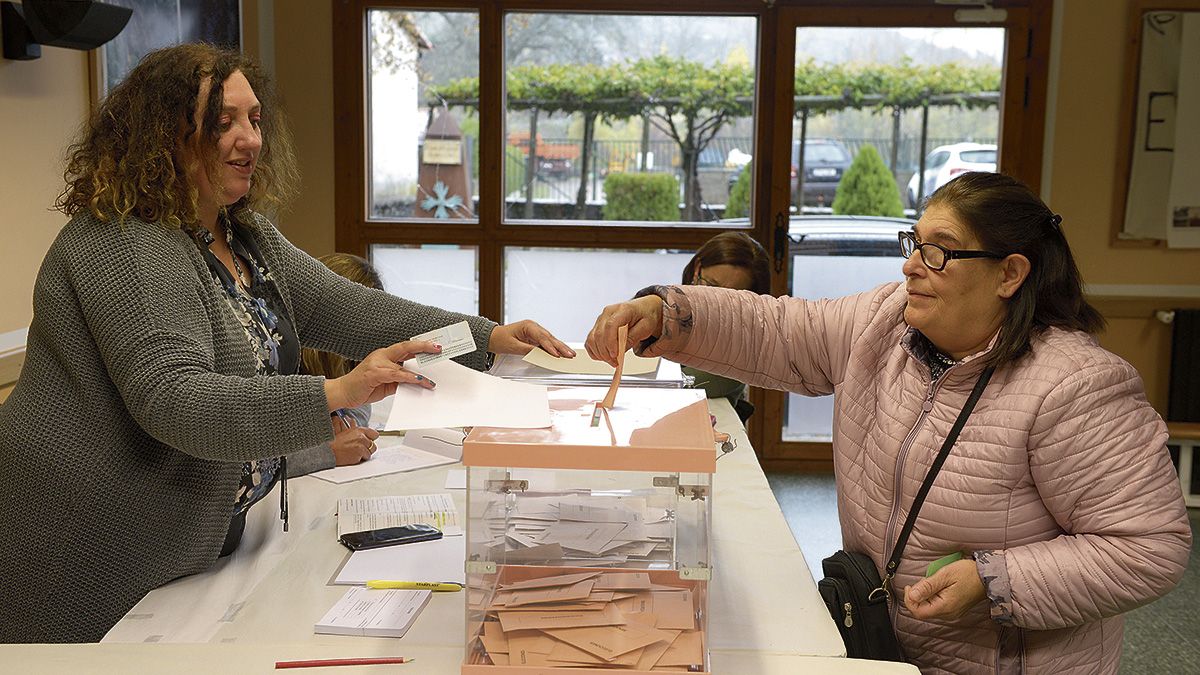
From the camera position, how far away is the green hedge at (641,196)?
5.22m

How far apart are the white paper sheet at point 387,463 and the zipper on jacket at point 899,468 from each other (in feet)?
3.73

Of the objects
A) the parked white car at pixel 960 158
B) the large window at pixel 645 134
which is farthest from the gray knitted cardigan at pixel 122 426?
the parked white car at pixel 960 158

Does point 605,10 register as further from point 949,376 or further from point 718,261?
point 949,376

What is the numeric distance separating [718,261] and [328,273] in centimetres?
173

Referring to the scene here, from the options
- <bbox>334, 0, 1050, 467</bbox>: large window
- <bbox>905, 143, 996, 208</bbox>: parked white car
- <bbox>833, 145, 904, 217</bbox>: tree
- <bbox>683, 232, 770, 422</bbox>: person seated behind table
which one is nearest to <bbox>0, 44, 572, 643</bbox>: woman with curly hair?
<bbox>683, 232, 770, 422</bbox>: person seated behind table

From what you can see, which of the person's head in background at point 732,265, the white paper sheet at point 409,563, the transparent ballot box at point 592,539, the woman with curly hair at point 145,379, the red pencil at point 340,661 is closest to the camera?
the transparent ballot box at point 592,539

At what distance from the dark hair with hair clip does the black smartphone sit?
1.03m

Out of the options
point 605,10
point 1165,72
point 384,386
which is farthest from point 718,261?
point 1165,72

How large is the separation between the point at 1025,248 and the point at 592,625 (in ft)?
3.04

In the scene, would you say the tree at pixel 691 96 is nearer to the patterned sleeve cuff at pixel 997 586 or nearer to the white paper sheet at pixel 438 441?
the white paper sheet at pixel 438 441

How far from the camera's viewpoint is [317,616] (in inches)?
66.6

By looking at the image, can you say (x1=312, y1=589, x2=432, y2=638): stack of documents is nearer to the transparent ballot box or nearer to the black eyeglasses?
the transparent ballot box

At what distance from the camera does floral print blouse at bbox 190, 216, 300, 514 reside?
1.88 m

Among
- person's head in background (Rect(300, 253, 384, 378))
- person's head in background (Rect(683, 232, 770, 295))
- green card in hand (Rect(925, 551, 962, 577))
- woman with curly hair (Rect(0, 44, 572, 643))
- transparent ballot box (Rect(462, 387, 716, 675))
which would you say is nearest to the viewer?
transparent ballot box (Rect(462, 387, 716, 675))
